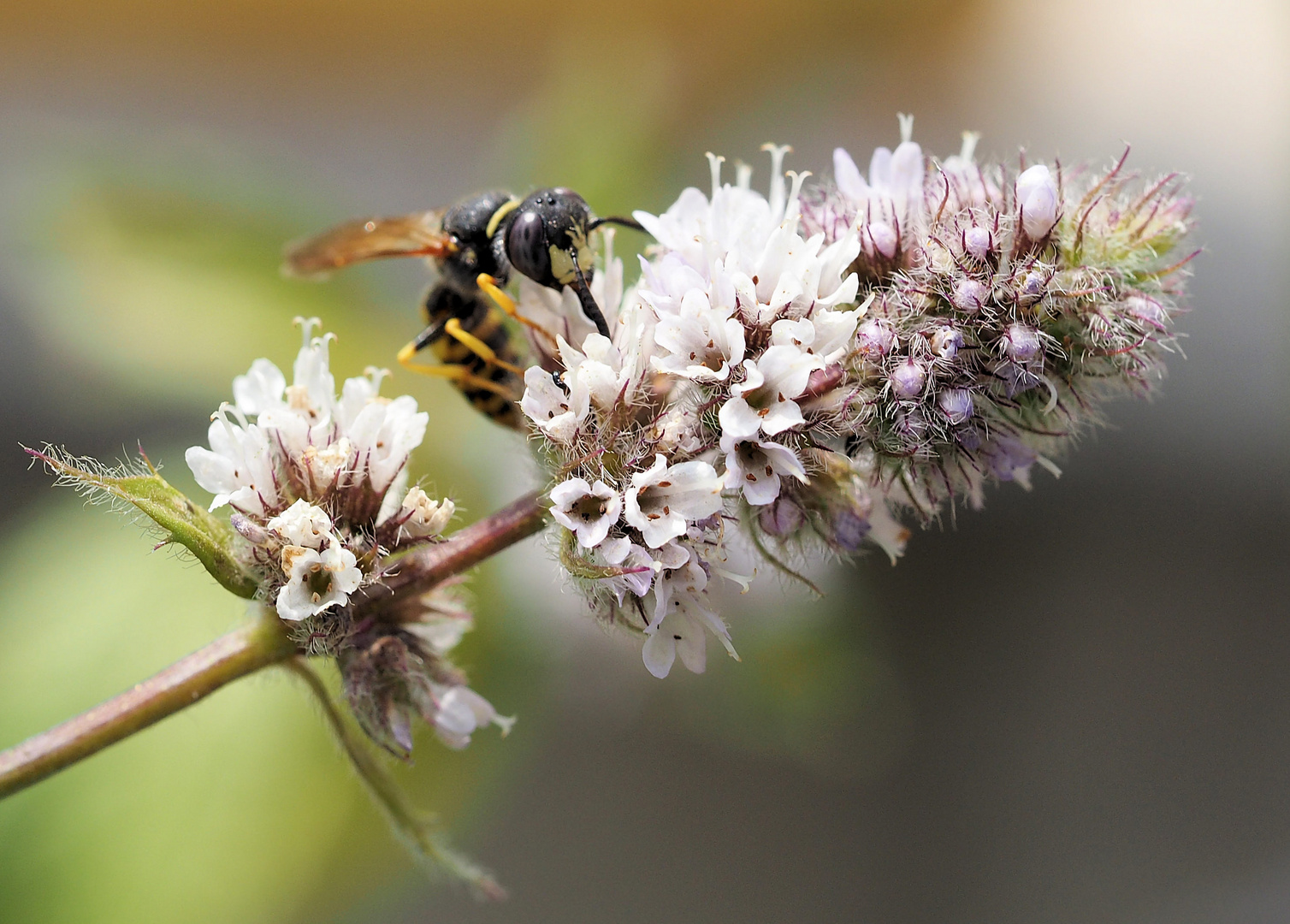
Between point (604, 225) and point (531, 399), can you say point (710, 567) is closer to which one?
point (531, 399)

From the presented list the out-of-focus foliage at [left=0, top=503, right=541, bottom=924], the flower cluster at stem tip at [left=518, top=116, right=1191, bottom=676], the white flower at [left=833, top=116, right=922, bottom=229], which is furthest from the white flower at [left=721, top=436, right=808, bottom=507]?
the out-of-focus foliage at [left=0, top=503, right=541, bottom=924]

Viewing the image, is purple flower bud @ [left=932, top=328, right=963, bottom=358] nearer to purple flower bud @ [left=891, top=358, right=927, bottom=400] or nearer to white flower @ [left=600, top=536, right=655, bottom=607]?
purple flower bud @ [left=891, top=358, right=927, bottom=400]

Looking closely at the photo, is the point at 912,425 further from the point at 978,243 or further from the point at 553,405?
the point at 553,405

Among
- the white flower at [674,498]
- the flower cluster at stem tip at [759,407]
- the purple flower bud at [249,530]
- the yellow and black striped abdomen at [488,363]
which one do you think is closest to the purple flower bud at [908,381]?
the flower cluster at stem tip at [759,407]

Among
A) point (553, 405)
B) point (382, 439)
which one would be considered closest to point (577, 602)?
point (382, 439)

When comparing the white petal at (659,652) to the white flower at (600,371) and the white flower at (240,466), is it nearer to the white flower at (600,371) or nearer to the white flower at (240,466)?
the white flower at (600,371)

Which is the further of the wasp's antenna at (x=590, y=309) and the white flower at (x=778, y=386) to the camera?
the wasp's antenna at (x=590, y=309)
